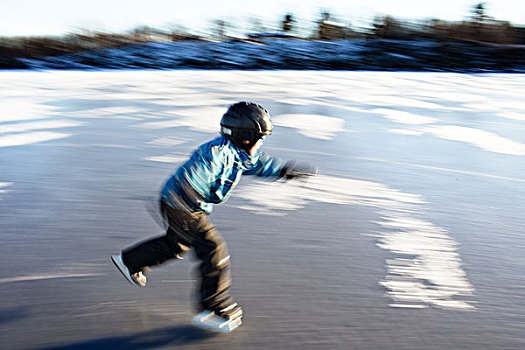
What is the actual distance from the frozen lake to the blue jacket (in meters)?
0.46

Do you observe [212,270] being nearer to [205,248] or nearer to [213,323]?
[205,248]

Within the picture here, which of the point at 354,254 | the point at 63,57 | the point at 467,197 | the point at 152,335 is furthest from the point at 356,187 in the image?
the point at 63,57

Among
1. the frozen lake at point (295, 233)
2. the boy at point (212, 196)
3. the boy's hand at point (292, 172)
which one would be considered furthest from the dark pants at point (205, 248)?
the boy's hand at point (292, 172)

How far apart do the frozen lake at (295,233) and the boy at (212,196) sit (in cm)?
11

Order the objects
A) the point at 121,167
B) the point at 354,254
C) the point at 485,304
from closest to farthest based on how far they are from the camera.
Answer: the point at 485,304 → the point at 354,254 → the point at 121,167

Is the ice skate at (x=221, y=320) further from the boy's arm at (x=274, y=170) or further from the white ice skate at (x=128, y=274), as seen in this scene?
the boy's arm at (x=274, y=170)

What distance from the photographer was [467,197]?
3.81 metres

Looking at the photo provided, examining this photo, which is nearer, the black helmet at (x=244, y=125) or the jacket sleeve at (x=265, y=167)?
the black helmet at (x=244, y=125)

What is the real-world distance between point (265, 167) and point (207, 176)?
0.29 m

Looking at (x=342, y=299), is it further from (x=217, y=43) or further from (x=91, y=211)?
(x=217, y=43)

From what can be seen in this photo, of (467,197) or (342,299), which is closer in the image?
(342,299)

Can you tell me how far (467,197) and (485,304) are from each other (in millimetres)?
1559

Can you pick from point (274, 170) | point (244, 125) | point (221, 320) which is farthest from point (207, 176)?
point (221, 320)

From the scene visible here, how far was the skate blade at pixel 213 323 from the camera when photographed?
2.15 meters
